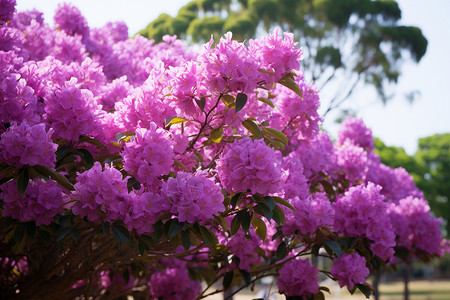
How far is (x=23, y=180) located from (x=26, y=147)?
173 mm

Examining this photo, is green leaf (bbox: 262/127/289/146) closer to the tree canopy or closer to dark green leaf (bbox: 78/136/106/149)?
dark green leaf (bbox: 78/136/106/149)

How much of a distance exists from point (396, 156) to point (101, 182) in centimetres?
1736

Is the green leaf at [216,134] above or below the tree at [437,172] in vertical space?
above

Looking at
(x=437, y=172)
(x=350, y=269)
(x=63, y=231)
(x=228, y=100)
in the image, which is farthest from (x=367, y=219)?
(x=437, y=172)

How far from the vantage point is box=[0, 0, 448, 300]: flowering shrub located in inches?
106

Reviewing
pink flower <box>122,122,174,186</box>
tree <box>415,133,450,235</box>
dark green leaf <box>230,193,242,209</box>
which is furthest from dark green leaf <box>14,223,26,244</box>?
tree <box>415,133,450,235</box>

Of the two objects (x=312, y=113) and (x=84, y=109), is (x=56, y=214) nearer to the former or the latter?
(x=84, y=109)

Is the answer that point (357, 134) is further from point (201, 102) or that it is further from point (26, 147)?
point (26, 147)

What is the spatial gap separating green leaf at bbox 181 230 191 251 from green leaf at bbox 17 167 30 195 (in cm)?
83

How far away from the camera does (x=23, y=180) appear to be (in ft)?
8.61

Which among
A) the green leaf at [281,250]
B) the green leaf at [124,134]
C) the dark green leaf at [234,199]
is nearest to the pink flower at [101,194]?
the green leaf at [124,134]

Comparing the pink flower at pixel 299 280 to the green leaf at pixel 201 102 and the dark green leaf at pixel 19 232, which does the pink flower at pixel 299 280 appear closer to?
the green leaf at pixel 201 102

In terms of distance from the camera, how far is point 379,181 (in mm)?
6238

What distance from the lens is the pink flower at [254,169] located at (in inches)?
107
